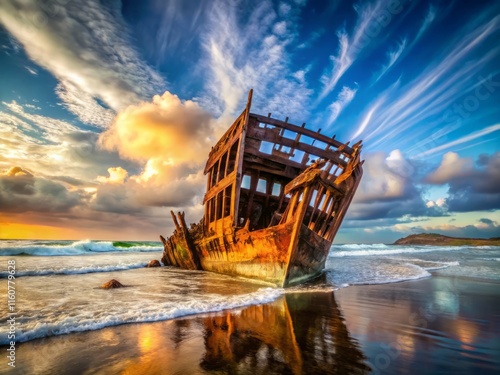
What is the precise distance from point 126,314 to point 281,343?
285cm

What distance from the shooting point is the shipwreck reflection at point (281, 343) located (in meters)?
2.56

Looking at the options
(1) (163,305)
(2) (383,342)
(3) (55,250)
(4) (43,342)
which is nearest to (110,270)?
(1) (163,305)

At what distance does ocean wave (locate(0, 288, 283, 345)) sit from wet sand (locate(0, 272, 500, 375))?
251 millimetres

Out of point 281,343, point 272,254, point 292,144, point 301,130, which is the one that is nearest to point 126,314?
point 281,343

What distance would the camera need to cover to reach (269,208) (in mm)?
13383

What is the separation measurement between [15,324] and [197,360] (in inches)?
127

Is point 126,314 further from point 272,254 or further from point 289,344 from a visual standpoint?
point 272,254

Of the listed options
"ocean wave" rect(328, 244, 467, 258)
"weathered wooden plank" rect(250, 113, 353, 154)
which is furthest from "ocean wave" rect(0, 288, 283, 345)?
"ocean wave" rect(328, 244, 467, 258)

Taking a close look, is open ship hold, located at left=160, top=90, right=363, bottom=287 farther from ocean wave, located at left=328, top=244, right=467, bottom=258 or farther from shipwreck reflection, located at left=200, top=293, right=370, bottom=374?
ocean wave, located at left=328, top=244, right=467, bottom=258

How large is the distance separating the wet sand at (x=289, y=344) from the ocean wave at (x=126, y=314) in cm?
25

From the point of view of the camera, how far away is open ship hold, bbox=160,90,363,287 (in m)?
7.14

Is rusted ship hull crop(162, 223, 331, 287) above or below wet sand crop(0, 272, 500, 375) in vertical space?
above

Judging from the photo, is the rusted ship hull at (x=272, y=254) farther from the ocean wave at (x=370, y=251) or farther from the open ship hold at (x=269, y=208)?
the ocean wave at (x=370, y=251)

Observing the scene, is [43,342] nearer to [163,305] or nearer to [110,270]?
[163,305]
